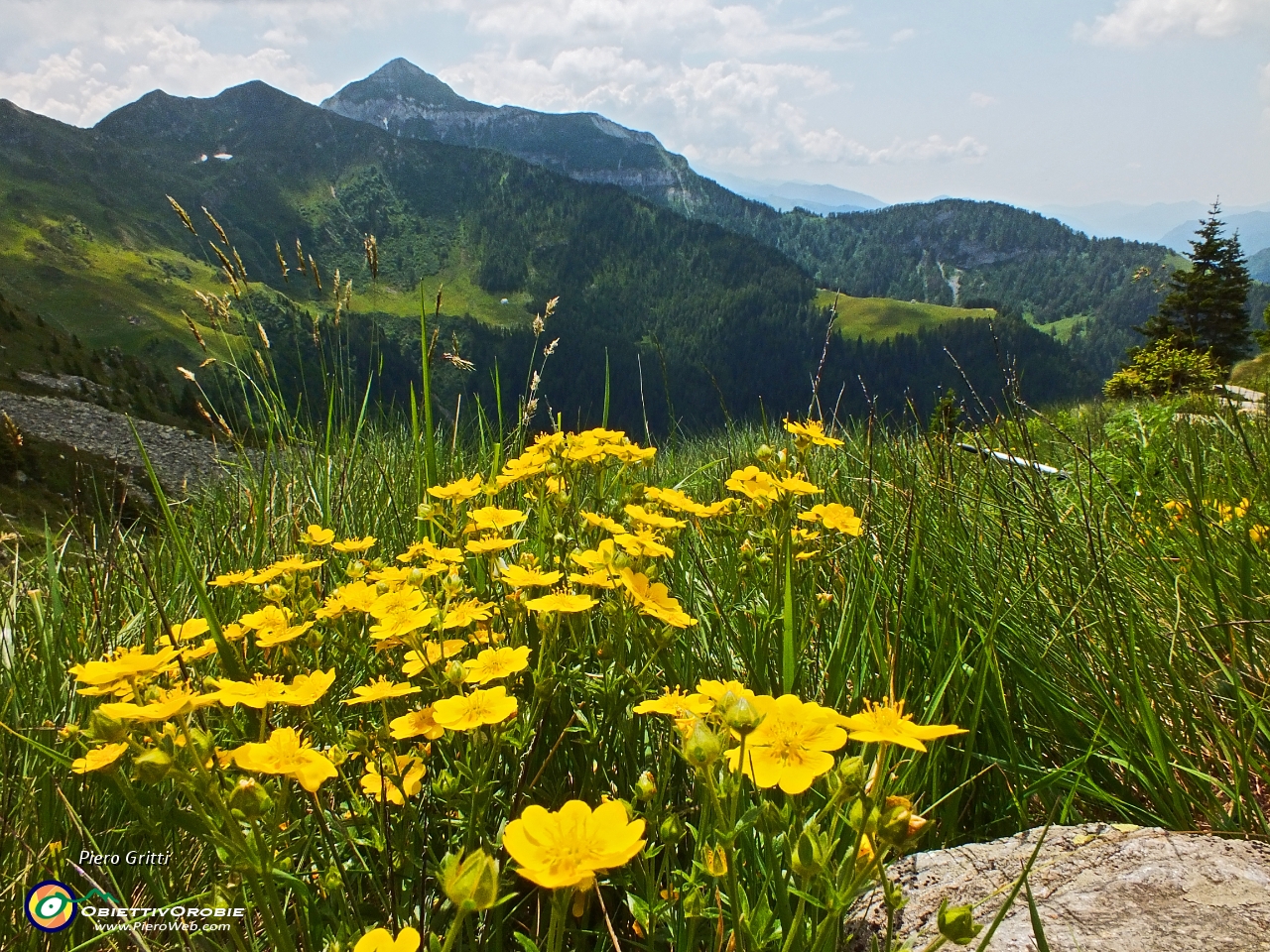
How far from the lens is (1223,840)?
122 cm

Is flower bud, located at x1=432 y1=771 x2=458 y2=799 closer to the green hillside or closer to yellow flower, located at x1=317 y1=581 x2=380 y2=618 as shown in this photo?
yellow flower, located at x1=317 y1=581 x2=380 y2=618

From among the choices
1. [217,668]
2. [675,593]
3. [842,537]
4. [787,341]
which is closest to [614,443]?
[675,593]

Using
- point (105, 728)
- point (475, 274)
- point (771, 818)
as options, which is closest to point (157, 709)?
point (105, 728)

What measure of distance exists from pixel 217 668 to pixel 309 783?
1.46 metres

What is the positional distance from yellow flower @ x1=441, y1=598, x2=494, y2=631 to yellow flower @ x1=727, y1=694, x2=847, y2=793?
2.26 ft

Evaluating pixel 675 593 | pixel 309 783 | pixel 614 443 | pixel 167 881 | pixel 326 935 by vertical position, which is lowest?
pixel 167 881

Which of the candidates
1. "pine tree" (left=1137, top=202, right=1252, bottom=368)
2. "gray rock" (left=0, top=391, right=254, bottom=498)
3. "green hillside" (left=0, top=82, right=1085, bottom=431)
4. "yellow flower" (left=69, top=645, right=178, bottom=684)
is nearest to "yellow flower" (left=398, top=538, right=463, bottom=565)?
"yellow flower" (left=69, top=645, right=178, bottom=684)

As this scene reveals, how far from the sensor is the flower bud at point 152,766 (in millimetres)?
964

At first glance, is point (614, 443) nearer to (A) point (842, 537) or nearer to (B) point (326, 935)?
(A) point (842, 537)

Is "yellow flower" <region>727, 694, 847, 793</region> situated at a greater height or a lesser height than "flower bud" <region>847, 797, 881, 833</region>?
greater

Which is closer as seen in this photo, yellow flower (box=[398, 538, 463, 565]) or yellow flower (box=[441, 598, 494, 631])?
yellow flower (box=[441, 598, 494, 631])

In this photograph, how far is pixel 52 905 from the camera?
130 centimetres

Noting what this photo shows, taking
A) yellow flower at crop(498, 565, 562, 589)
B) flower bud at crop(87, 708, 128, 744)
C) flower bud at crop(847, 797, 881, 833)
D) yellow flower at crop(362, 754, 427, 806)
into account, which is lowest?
yellow flower at crop(362, 754, 427, 806)

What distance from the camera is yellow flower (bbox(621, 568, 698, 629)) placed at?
1.43 meters
